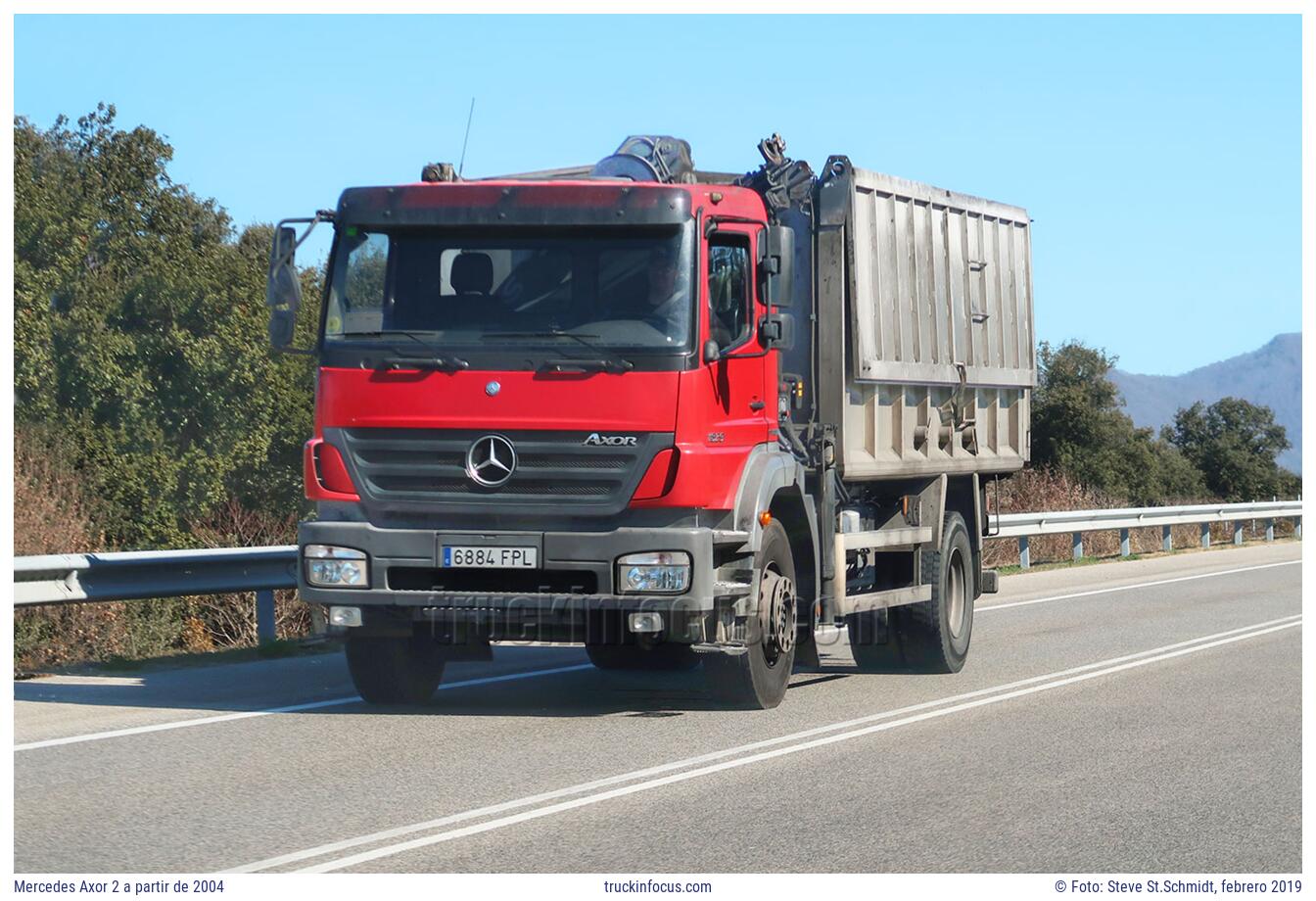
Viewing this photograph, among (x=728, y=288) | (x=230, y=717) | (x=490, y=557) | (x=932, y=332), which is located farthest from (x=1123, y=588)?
(x=230, y=717)

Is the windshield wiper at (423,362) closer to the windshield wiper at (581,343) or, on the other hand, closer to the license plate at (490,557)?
the windshield wiper at (581,343)

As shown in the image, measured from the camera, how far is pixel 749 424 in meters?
10.4

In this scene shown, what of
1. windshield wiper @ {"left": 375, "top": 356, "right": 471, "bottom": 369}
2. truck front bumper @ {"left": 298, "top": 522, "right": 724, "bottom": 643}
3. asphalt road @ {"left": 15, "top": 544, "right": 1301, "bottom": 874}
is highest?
windshield wiper @ {"left": 375, "top": 356, "right": 471, "bottom": 369}

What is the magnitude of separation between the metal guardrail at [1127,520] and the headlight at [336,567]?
450 inches

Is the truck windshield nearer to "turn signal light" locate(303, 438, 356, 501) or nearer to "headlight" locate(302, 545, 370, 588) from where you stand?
"turn signal light" locate(303, 438, 356, 501)

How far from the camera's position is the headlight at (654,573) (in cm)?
975

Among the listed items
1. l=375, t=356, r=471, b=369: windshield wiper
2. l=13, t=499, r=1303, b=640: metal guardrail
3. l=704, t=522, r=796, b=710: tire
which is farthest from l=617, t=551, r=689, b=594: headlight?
l=13, t=499, r=1303, b=640: metal guardrail

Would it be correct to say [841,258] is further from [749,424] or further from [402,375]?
[402,375]

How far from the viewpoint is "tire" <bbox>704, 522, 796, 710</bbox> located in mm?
10422

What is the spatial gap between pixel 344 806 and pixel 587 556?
2619 mm

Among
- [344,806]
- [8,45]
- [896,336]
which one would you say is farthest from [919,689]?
[8,45]

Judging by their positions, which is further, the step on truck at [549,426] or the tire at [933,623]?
the tire at [933,623]

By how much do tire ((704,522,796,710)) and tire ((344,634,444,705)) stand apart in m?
1.75

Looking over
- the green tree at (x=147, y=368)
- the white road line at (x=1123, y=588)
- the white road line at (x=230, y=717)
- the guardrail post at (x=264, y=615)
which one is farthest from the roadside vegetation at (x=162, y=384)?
the white road line at (x=230, y=717)
